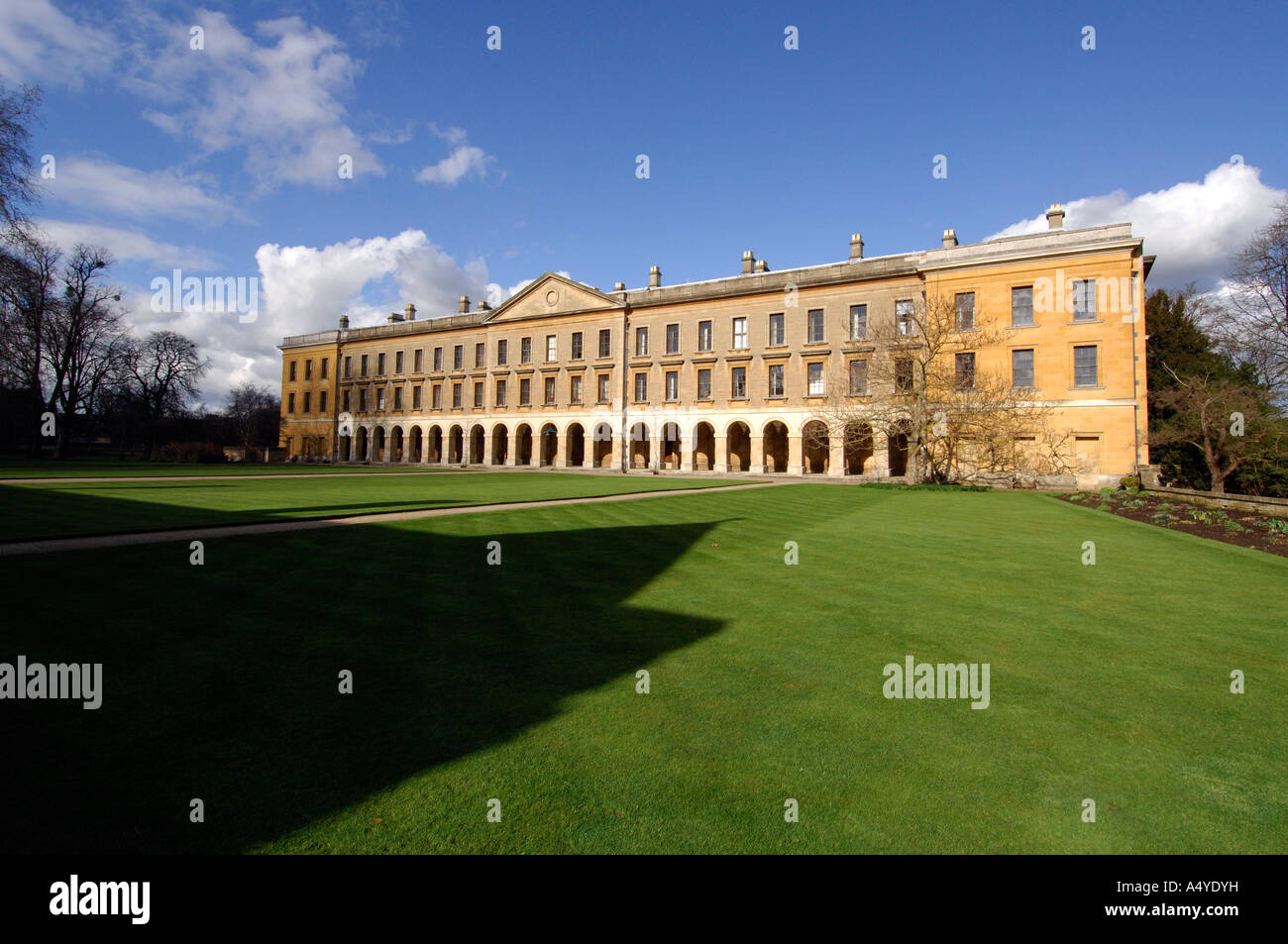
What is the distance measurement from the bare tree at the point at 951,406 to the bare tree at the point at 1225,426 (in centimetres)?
551

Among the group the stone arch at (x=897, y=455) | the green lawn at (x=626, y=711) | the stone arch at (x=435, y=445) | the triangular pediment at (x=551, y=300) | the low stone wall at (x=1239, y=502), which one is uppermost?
the triangular pediment at (x=551, y=300)

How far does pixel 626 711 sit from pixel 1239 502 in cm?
2253

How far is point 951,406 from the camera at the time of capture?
31.5 m

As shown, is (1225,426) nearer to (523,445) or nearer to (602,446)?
(602,446)

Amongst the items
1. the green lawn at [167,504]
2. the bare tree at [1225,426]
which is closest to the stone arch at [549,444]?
the green lawn at [167,504]

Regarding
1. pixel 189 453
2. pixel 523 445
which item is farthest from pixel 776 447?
pixel 189 453

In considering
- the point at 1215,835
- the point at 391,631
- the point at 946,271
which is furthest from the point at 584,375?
the point at 1215,835

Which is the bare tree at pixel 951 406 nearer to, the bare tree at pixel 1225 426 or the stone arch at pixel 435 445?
the bare tree at pixel 1225 426

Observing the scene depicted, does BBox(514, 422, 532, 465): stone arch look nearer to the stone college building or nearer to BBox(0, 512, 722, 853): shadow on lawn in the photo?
the stone college building

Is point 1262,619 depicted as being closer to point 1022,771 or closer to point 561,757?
point 1022,771

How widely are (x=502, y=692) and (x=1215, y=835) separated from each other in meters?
4.03

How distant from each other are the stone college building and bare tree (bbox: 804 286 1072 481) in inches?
24.8

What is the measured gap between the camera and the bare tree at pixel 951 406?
31469mm

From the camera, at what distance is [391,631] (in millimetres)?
5594
